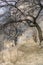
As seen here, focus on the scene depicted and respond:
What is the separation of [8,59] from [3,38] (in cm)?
23

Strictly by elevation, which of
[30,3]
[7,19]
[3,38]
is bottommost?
[3,38]

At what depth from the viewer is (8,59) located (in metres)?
1.36

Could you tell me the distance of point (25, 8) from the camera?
178 centimetres

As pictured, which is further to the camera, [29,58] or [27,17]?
[27,17]

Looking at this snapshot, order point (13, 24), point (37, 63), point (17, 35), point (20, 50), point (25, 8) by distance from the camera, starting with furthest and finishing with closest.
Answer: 1. point (25, 8)
2. point (13, 24)
3. point (17, 35)
4. point (20, 50)
5. point (37, 63)

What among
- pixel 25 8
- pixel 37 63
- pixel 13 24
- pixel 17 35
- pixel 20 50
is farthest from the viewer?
pixel 25 8

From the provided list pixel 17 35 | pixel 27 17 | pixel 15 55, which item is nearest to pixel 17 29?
pixel 17 35

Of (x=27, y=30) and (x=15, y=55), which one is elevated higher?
(x=27, y=30)

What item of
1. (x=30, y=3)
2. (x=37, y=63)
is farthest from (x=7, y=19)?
(x=37, y=63)

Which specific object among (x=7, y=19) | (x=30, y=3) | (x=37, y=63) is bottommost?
(x=37, y=63)

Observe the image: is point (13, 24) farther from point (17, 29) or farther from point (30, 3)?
point (30, 3)

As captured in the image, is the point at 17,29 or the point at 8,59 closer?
the point at 8,59

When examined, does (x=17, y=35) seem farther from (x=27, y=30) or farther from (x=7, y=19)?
(x=7, y=19)

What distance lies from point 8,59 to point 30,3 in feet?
2.34
